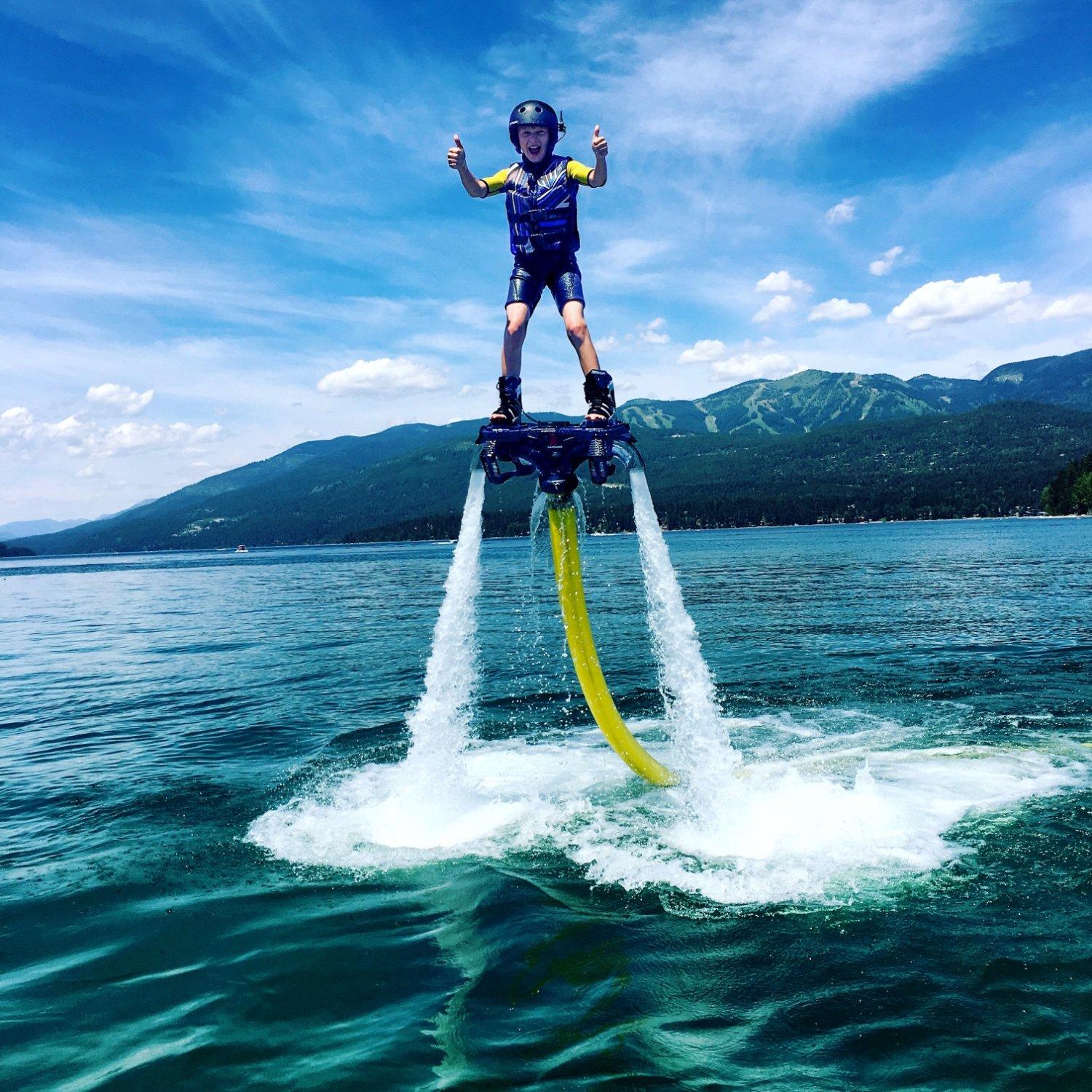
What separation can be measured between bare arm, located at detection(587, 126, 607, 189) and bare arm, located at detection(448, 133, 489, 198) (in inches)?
57.0

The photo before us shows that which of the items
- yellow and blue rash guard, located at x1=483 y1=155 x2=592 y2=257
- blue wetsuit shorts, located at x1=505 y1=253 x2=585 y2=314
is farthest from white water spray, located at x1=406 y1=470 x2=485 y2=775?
yellow and blue rash guard, located at x1=483 y1=155 x2=592 y2=257

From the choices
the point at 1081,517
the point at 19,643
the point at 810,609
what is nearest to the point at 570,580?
the point at 810,609

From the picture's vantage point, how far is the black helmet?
962cm

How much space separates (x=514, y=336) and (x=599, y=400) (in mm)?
1447

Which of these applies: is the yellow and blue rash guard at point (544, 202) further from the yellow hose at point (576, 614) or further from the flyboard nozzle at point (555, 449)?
the yellow hose at point (576, 614)

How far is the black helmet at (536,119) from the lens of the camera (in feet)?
31.6

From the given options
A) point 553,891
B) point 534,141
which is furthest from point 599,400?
point 553,891

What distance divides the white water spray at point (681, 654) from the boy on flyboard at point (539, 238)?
7.41 feet

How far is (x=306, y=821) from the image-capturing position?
1190 centimetres

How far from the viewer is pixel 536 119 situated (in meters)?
9.60

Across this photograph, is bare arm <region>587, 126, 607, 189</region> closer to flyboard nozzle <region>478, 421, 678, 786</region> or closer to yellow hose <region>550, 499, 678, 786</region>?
flyboard nozzle <region>478, 421, 678, 786</region>

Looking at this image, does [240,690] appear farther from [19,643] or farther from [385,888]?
[19,643]

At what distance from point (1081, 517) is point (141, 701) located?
628 feet

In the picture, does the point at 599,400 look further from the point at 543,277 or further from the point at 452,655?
the point at 452,655
